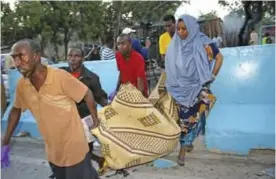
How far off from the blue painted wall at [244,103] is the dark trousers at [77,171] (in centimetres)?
268

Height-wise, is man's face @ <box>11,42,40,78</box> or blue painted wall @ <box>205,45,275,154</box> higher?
man's face @ <box>11,42,40,78</box>

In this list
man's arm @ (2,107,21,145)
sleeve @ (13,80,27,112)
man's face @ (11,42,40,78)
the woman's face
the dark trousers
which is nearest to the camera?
man's face @ (11,42,40,78)

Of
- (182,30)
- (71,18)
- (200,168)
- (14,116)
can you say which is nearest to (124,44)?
(182,30)

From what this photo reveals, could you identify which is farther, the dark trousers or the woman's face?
the woman's face

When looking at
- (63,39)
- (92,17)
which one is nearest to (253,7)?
(92,17)

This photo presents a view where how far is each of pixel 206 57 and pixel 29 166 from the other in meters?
2.51

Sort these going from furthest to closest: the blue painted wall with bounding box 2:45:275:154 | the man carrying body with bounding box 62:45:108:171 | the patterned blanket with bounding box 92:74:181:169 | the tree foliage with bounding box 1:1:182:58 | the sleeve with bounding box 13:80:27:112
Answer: the tree foliage with bounding box 1:1:182:58
the blue painted wall with bounding box 2:45:275:154
the man carrying body with bounding box 62:45:108:171
the patterned blanket with bounding box 92:74:181:169
the sleeve with bounding box 13:80:27:112

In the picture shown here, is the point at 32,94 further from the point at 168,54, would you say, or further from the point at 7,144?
the point at 168,54

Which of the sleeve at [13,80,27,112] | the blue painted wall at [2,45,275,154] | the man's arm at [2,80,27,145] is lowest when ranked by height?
the blue painted wall at [2,45,275,154]

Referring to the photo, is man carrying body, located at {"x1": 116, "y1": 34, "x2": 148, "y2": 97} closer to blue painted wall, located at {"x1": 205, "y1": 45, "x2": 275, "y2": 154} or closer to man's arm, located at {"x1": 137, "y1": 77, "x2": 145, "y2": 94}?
man's arm, located at {"x1": 137, "y1": 77, "x2": 145, "y2": 94}

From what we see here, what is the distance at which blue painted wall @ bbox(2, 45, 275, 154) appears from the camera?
5.12 metres

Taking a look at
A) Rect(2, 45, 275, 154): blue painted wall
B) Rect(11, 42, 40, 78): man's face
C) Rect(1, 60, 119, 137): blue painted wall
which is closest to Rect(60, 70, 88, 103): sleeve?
Rect(11, 42, 40, 78): man's face

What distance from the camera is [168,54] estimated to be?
4555 millimetres

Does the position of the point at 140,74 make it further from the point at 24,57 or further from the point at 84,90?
the point at 24,57
